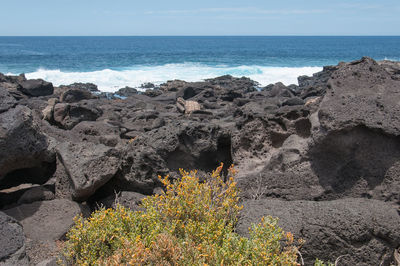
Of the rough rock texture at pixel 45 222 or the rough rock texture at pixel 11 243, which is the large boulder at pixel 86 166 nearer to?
the rough rock texture at pixel 45 222

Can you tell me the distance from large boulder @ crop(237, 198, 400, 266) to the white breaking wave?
29.0 m

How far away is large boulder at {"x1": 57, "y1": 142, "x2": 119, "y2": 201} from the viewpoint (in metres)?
4.72

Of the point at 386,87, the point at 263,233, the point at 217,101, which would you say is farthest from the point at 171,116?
the point at 263,233

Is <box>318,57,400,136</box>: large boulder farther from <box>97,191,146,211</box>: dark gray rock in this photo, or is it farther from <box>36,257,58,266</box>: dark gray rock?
<box>36,257,58,266</box>: dark gray rock

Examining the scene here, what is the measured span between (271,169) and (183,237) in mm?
1764

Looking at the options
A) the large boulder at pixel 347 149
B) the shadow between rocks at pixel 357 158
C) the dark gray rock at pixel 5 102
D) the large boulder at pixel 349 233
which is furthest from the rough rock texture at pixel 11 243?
the shadow between rocks at pixel 357 158

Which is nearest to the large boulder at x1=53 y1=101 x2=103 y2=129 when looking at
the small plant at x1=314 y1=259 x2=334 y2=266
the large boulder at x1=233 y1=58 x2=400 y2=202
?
the large boulder at x1=233 y1=58 x2=400 y2=202

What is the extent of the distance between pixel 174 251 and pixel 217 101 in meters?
18.6

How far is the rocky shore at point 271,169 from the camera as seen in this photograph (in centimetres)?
358

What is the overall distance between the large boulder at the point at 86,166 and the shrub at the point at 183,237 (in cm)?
101

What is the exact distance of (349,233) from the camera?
3.50 m

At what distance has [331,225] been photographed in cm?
355

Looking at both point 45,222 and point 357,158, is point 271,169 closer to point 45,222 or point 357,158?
point 357,158

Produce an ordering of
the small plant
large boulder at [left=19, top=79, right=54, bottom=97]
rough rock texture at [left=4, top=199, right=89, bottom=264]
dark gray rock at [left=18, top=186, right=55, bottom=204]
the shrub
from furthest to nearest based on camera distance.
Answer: large boulder at [left=19, top=79, right=54, bottom=97] → dark gray rock at [left=18, top=186, right=55, bottom=204] → rough rock texture at [left=4, top=199, right=89, bottom=264] → the small plant → the shrub
